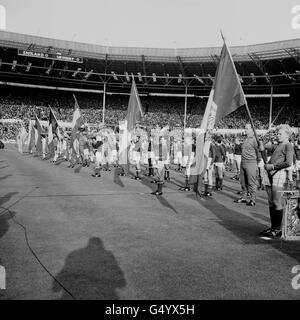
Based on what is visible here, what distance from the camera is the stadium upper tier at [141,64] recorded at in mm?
39656

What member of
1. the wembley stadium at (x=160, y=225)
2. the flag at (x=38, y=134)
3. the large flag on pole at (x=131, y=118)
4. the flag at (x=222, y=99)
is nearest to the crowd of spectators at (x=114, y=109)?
the flag at (x=38, y=134)

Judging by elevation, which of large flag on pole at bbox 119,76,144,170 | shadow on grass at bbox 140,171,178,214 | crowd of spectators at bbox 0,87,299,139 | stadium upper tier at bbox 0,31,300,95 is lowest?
shadow on grass at bbox 140,171,178,214

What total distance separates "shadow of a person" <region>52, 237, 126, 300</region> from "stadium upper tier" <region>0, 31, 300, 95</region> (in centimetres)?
3440

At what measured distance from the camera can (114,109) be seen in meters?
52.5

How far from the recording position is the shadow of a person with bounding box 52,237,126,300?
12.8ft

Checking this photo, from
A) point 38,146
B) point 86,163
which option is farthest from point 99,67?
point 86,163

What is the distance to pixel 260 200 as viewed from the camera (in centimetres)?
1051

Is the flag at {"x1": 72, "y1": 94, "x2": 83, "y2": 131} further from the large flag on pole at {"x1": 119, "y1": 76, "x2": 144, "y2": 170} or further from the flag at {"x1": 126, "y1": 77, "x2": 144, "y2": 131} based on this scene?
the flag at {"x1": 126, "y1": 77, "x2": 144, "y2": 131}

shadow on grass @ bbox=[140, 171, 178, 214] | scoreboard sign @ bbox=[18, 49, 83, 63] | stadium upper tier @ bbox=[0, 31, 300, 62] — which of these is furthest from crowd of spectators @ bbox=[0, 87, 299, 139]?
shadow on grass @ bbox=[140, 171, 178, 214]

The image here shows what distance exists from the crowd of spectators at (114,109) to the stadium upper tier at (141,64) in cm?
168

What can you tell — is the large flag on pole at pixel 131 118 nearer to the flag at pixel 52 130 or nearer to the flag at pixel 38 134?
the flag at pixel 52 130

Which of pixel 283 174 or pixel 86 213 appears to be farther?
pixel 86 213
